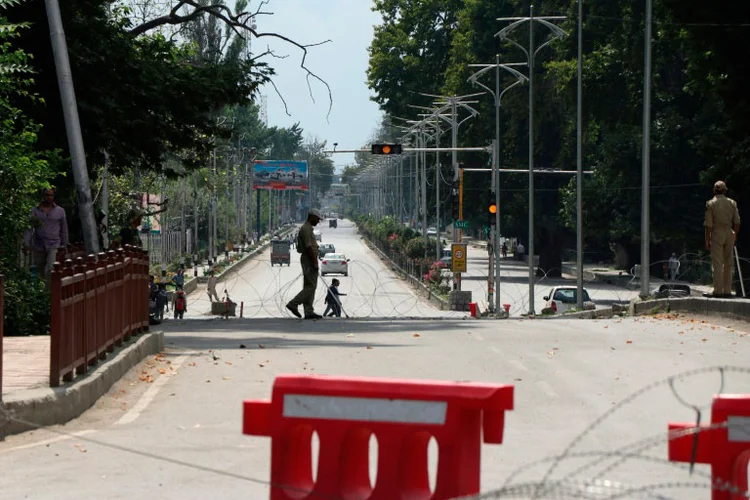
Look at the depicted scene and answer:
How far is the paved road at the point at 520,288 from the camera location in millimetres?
63106

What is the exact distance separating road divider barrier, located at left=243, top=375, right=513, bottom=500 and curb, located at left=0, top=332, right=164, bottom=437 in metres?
3.63

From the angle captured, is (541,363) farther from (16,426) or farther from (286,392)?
(286,392)

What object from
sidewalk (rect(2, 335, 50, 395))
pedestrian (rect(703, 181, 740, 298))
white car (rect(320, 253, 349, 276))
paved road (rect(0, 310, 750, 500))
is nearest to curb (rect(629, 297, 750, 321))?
paved road (rect(0, 310, 750, 500))

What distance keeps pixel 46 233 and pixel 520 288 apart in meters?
57.1

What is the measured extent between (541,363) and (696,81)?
31865 millimetres

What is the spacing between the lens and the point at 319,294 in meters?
70.2

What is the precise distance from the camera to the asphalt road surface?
857cm

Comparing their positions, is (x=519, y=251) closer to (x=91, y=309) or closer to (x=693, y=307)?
(x=693, y=307)

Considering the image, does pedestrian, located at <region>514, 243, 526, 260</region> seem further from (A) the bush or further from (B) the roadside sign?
(A) the bush

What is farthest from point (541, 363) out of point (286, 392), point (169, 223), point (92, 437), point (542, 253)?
point (169, 223)

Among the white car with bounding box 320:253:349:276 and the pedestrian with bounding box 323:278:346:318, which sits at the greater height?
the pedestrian with bounding box 323:278:346:318

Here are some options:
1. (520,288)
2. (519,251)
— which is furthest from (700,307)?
(519,251)

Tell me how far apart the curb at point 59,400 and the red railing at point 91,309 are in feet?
0.49

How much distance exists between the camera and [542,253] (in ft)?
283
